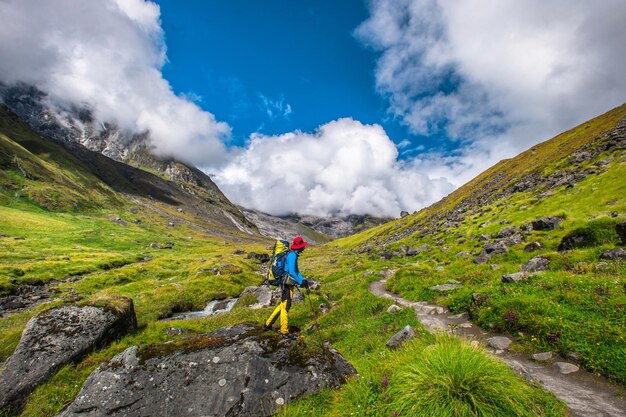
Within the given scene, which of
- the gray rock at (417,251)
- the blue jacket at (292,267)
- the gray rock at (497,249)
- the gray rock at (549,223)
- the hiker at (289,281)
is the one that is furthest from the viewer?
the gray rock at (417,251)

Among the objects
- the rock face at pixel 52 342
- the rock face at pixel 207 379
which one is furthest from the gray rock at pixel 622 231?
the rock face at pixel 52 342

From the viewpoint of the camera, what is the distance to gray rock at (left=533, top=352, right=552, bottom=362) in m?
Answer: 8.79

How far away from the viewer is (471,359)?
6086 mm

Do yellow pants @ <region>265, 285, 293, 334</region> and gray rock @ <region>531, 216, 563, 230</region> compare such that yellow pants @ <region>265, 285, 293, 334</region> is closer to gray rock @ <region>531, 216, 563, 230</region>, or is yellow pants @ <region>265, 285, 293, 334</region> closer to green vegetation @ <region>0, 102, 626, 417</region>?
green vegetation @ <region>0, 102, 626, 417</region>

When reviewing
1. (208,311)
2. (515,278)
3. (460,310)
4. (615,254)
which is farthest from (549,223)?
(208,311)

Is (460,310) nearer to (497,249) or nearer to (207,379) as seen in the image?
(207,379)

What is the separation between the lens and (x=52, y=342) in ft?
39.0

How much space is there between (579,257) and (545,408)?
1432 centimetres

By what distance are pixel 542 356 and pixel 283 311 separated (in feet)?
30.5

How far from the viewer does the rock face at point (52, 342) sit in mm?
10227

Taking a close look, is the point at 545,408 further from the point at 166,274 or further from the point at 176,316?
the point at 166,274

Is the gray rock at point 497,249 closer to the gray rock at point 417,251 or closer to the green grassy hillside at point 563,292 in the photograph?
the green grassy hillside at point 563,292

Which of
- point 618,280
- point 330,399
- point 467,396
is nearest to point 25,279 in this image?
point 330,399

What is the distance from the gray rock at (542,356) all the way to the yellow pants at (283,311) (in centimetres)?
883
